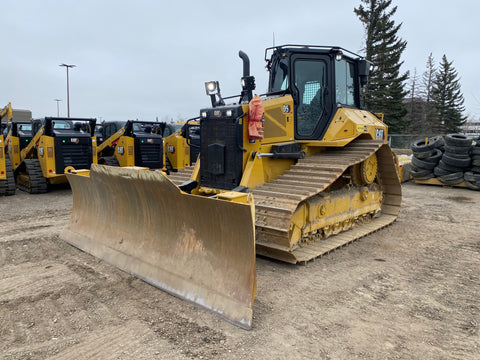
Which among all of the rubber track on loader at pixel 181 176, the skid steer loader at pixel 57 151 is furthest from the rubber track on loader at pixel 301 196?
the skid steer loader at pixel 57 151

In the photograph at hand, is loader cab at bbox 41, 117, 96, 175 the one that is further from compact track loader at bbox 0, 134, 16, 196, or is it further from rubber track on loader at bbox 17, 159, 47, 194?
compact track loader at bbox 0, 134, 16, 196

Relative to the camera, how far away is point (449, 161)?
1177 centimetres

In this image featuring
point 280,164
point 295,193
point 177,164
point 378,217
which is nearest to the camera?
point 295,193

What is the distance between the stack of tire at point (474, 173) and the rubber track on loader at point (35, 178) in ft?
41.4

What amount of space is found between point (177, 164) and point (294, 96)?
30.2 feet

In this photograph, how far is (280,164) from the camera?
225 inches

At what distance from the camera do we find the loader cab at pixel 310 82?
5.92 m

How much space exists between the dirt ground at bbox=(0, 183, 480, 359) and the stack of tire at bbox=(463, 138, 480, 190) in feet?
21.6

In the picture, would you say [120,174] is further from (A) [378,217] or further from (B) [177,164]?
(B) [177,164]

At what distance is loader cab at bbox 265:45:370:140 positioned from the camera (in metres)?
5.92

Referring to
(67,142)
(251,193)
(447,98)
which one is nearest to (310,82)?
(251,193)

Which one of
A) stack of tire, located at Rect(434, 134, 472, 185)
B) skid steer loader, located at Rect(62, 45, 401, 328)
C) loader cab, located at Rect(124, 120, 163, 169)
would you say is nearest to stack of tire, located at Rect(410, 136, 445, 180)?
stack of tire, located at Rect(434, 134, 472, 185)

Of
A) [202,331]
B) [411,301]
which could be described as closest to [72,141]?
[202,331]

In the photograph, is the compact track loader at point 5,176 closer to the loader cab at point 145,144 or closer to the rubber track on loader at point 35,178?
the rubber track on loader at point 35,178
